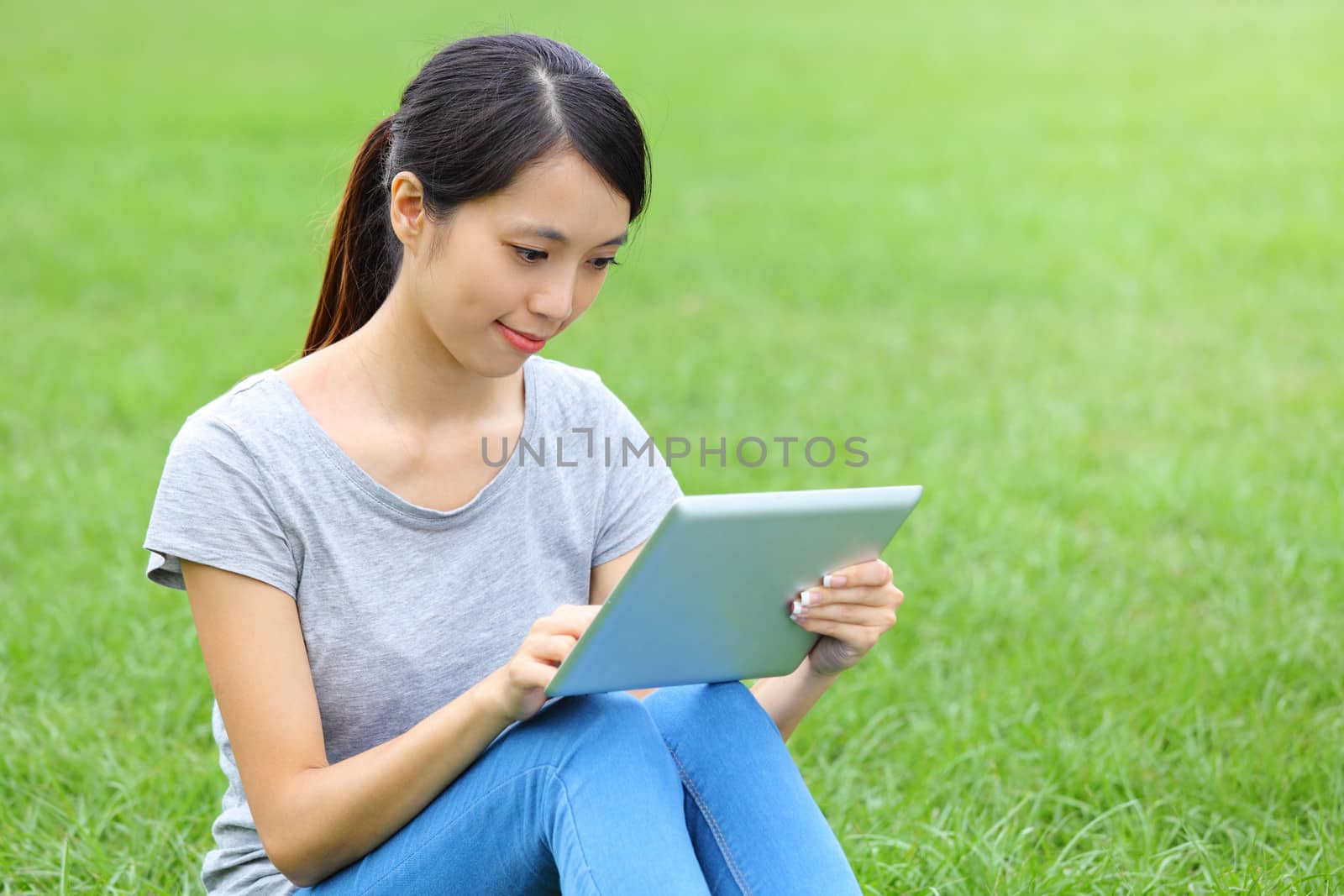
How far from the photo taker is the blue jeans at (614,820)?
1.54m

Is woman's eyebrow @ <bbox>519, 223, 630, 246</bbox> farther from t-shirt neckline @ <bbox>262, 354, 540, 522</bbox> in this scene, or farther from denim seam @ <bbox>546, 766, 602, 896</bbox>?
denim seam @ <bbox>546, 766, 602, 896</bbox>

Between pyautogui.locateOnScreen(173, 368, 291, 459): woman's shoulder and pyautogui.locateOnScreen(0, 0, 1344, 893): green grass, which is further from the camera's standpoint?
pyautogui.locateOnScreen(0, 0, 1344, 893): green grass

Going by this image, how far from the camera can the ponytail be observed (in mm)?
2035

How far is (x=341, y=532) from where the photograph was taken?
5.81 ft

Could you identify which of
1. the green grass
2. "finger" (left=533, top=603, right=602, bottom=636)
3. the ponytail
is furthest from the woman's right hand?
the green grass

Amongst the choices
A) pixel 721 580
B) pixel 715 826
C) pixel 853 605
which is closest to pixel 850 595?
pixel 853 605

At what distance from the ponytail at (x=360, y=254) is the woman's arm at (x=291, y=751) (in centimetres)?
54

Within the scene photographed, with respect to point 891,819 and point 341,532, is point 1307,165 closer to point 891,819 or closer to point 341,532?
point 891,819

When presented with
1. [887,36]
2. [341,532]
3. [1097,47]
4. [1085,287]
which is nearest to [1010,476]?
[1085,287]

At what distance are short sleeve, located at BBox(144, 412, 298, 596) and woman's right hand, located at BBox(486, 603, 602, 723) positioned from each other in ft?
1.08

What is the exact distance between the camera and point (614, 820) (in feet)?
5.06

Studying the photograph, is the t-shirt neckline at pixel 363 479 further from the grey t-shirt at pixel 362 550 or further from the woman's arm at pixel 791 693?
the woman's arm at pixel 791 693

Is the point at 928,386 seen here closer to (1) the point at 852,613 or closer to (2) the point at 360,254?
A: (2) the point at 360,254

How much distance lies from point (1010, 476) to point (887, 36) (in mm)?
11005
